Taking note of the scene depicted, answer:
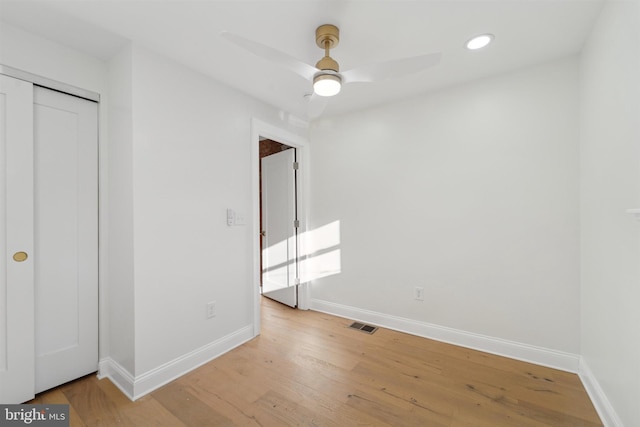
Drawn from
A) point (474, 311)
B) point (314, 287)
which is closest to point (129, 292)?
point (314, 287)

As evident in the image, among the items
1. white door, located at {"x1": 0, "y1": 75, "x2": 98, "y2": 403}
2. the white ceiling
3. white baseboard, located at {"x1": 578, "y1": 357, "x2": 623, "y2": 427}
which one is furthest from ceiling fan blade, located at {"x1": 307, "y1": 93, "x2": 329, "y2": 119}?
white baseboard, located at {"x1": 578, "y1": 357, "x2": 623, "y2": 427}

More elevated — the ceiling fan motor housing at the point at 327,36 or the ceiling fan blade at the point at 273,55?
the ceiling fan motor housing at the point at 327,36

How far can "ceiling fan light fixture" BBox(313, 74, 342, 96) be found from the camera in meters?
1.47

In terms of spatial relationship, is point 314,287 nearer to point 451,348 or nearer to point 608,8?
point 451,348

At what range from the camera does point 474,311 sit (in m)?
2.44

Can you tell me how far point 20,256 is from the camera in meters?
1.73

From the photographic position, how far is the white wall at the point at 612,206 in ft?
4.19

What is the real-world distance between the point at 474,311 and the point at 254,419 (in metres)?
1.97

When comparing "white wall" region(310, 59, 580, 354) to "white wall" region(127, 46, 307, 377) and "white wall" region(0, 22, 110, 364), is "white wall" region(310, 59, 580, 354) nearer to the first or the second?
"white wall" region(127, 46, 307, 377)

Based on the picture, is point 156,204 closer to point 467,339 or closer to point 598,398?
point 467,339

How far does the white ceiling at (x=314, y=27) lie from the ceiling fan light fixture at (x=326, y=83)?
0.43 m

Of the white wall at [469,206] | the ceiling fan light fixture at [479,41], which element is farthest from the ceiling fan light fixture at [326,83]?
the white wall at [469,206]

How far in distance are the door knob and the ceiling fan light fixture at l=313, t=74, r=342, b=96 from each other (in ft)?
6.87

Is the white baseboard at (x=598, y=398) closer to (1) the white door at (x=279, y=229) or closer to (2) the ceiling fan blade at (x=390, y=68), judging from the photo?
(2) the ceiling fan blade at (x=390, y=68)
